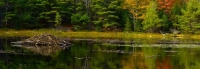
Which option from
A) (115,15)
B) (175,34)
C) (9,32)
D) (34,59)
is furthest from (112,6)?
(34,59)

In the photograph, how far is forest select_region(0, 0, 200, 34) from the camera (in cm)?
7331

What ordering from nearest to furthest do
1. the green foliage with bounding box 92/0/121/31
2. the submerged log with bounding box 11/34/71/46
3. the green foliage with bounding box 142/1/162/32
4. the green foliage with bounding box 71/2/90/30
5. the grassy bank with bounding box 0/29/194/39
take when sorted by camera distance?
1. the submerged log with bounding box 11/34/71/46
2. the grassy bank with bounding box 0/29/194/39
3. the green foliage with bounding box 142/1/162/32
4. the green foliage with bounding box 92/0/121/31
5. the green foliage with bounding box 71/2/90/30

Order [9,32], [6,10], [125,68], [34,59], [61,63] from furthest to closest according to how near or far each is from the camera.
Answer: [6,10], [9,32], [34,59], [61,63], [125,68]

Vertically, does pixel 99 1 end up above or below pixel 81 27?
above

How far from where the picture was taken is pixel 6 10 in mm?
77250

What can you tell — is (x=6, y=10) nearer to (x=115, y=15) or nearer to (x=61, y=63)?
(x=115, y=15)

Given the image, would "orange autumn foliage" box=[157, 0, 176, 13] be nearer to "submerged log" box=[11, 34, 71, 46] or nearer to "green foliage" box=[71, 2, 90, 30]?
"green foliage" box=[71, 2, 90, 30]

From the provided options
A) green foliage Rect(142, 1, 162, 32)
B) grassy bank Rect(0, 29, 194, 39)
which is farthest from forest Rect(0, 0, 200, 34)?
grassy bank Rect(0, 29, 194, 39)

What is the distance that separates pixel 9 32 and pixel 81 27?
1333 centimetres

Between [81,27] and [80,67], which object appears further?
[81,27]

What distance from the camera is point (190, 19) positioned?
71.8 meters

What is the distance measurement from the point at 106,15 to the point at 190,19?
1558 cm

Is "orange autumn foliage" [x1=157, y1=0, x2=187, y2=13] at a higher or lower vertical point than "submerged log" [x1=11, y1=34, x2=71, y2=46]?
higher

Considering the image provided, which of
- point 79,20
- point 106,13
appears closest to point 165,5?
point 106,13
